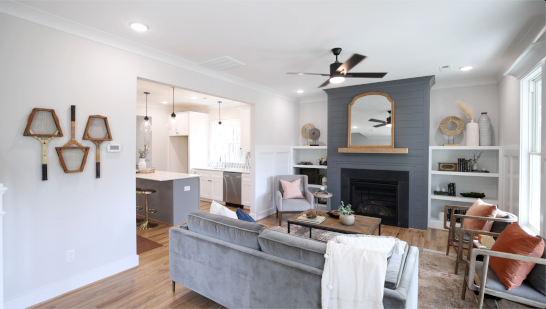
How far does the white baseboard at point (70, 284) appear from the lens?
90.8 inches

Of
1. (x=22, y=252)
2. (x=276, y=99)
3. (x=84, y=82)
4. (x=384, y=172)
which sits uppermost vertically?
(x=276, y=99)

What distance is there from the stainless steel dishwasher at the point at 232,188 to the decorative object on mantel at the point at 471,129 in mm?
4509

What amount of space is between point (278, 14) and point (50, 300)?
3.33m

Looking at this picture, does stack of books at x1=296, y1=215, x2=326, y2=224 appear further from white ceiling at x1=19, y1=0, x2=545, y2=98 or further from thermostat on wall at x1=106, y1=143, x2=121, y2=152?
thermostat on wall at x1=106, y1=143, x2=121, y2=152

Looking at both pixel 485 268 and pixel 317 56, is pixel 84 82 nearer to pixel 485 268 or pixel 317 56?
pixel 317 56

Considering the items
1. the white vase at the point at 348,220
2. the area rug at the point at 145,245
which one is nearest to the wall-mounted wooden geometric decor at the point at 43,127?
the area rug at the point at 145,245

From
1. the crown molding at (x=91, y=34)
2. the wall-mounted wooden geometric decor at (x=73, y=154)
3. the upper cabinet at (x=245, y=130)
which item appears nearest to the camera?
the crown molding at (x=91, y=34)

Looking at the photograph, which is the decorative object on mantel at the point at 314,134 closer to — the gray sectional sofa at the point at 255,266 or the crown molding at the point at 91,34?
the crown molding at the point at 91,34

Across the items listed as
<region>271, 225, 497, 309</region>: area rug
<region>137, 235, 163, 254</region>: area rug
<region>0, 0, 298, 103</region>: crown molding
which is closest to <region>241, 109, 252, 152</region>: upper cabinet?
<region>0, 0, 298, 103</region>: crown molding

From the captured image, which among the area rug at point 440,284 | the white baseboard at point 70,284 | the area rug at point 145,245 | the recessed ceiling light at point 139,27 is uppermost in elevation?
the recessed ceiling light at point 139,27

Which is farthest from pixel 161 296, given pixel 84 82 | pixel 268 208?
pixel 268 208

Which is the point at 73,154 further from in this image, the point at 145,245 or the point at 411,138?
the point at 411,138

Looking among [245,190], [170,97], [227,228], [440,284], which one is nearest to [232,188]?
[245,190]

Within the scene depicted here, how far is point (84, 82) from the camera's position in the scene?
2688mm
